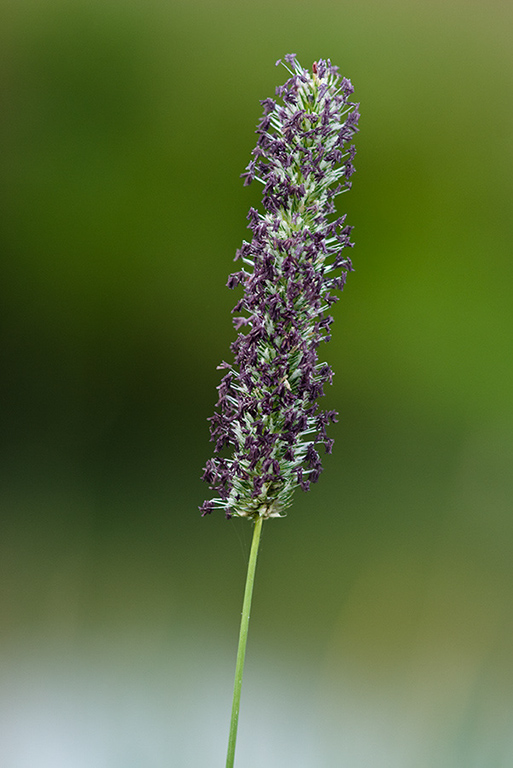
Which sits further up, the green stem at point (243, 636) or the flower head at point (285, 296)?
the flower head at point (285, 296)

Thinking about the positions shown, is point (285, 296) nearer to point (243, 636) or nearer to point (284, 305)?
point (284, 305)

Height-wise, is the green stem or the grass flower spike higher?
the grass flower spike

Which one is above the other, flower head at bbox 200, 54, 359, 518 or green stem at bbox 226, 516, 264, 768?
flower head at bbox 200, 54, 359, 518

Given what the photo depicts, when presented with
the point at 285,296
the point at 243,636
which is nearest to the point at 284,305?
the point at 285,296

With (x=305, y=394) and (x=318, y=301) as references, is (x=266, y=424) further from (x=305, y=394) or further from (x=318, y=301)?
(x=318, y=301)

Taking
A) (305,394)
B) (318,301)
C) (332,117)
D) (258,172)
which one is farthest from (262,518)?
(332,117)

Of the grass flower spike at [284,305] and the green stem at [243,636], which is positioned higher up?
the grass flower spike at [284,305]

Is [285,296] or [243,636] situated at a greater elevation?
[285,296]

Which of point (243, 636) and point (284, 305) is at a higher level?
point (284, 305)
